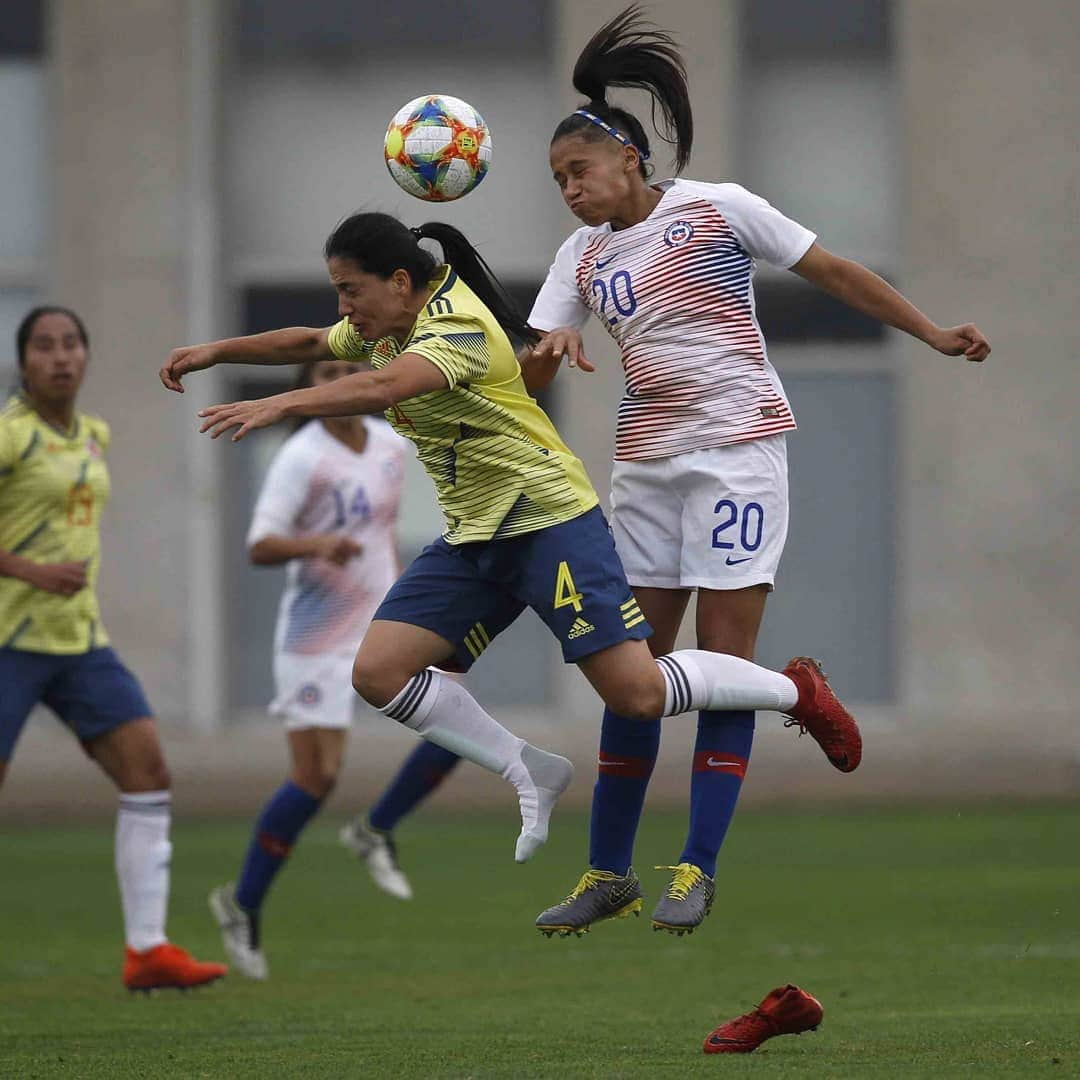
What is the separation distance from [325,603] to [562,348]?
349 cm

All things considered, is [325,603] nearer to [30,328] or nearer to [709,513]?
[30,328]

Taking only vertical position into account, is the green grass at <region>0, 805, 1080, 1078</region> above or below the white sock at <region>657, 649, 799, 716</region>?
below

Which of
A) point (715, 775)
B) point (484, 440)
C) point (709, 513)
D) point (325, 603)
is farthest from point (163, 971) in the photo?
point (709, 513)

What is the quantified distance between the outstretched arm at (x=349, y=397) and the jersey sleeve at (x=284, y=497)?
11.5 ft

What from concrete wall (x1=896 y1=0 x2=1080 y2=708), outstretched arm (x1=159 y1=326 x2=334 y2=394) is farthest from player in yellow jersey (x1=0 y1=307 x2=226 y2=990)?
concrete wall (x1=896 y1=0 x2=1080 y2=708)

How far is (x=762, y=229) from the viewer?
6.27 m

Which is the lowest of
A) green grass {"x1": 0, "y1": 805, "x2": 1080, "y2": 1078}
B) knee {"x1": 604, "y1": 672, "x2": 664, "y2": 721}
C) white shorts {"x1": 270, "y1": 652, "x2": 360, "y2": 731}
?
green grass {"x1": 0, "y1": 805, "x2": 1080, "y2": 1078}

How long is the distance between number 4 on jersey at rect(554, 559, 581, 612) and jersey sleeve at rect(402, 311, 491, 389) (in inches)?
22.8

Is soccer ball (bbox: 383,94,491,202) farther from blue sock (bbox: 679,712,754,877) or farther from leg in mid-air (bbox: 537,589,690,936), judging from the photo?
blue sock (bbox: 679,712,754,877)

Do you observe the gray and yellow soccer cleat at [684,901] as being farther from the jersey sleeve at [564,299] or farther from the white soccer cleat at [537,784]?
the jersey sleeve at [564,299]

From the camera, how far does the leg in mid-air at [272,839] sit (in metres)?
8.84

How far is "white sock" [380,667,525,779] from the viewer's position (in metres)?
6.37

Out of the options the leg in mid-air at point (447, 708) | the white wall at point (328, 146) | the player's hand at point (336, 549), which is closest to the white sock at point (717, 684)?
the leg in mid-air at point (447, 708)

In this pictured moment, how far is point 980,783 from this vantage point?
624 inches
